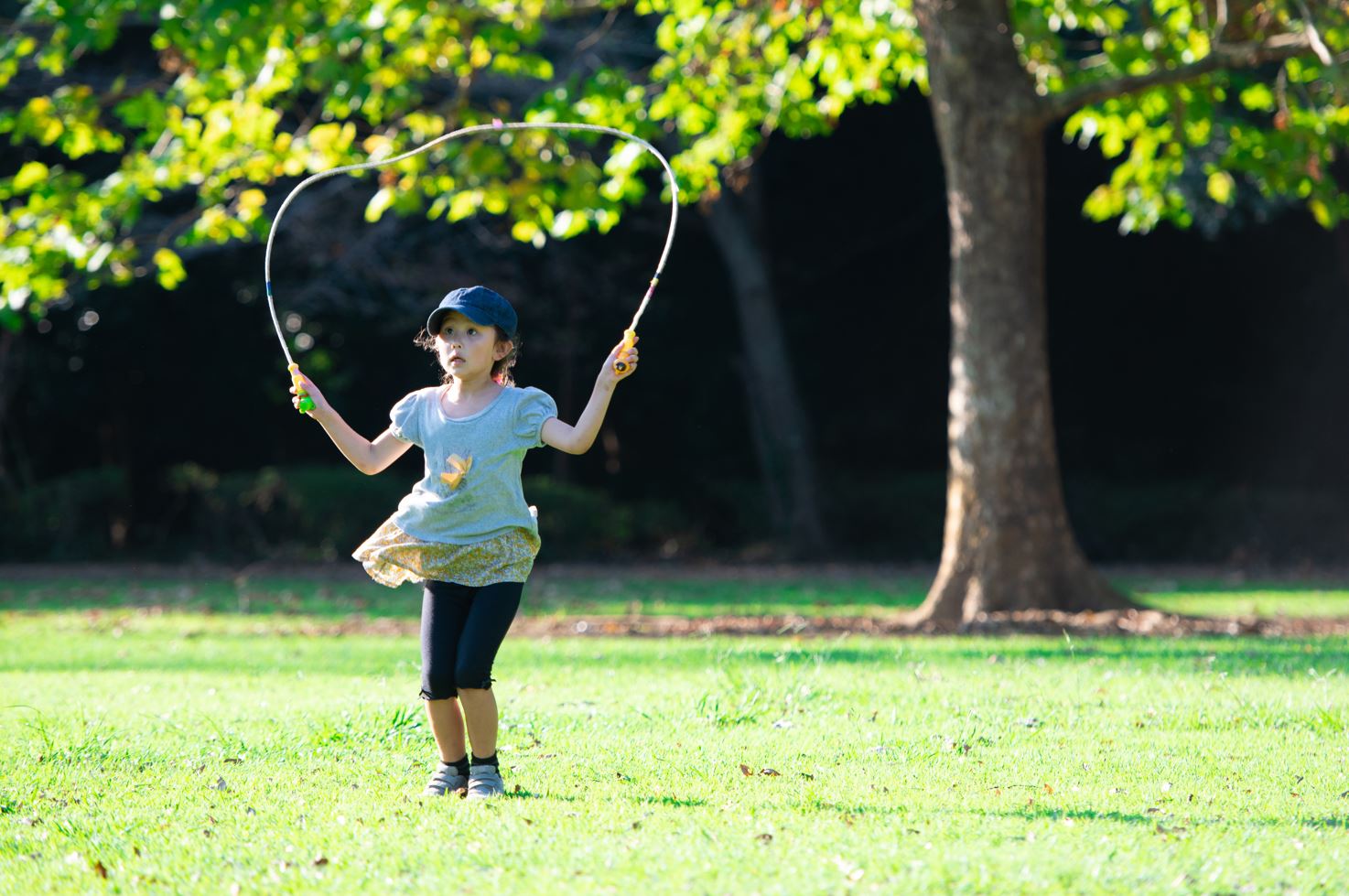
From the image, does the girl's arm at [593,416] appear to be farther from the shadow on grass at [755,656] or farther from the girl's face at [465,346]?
the shadow on grass at [755,656]

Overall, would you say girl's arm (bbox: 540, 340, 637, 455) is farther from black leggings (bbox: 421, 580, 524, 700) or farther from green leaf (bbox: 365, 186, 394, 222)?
green leaf (bbox: 365, 186, 394, 222)

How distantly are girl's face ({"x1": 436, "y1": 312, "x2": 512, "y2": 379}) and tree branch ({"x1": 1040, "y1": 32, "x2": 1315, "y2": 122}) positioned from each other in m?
7.08

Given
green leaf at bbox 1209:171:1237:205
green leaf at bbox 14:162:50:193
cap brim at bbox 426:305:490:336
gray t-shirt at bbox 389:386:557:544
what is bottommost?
gray t-shirt at bbox 389:386:557:544

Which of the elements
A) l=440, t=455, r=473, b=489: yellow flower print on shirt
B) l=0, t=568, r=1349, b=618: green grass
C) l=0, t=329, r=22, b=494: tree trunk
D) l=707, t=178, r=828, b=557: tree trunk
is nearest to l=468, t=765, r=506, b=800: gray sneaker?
l=440, t=455, r=473, b=489: yellow flower print on shirt

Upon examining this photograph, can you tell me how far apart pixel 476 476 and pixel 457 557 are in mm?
282

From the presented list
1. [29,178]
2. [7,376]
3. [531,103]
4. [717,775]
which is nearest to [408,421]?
[717,775]

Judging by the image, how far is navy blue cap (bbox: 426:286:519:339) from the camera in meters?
5.39

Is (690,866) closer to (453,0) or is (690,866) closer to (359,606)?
(453,0)

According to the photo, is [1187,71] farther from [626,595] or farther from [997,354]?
[626,595]

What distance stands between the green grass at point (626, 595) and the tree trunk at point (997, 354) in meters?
2.43

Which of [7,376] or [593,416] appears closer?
[593,416]

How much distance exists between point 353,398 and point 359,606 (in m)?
9.42

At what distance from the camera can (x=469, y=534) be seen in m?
5.29

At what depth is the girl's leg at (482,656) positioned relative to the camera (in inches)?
205
